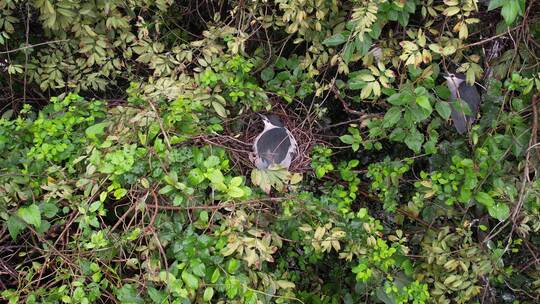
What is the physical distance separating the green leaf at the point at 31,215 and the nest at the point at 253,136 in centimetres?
63

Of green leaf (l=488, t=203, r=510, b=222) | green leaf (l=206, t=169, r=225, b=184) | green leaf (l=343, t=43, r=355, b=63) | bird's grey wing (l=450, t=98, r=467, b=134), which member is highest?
green leaf (l=343, t=43, r=355, b=63)

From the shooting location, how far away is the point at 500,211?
1871 millimetres

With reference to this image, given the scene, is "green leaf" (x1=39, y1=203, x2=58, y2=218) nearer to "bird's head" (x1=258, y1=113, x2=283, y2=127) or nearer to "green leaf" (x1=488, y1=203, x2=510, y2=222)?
"bird's head" (x1=258, y1=113, x2=283, y2=127)

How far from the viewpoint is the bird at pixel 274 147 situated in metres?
2.01

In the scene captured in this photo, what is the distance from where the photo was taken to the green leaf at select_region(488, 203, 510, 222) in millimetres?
1869

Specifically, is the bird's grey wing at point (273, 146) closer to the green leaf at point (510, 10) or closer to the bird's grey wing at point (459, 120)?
the bird's grey wing at point (459, 120)

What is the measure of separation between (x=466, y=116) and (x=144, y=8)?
Answer: 1.54 metres

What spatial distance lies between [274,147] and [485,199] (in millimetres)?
812

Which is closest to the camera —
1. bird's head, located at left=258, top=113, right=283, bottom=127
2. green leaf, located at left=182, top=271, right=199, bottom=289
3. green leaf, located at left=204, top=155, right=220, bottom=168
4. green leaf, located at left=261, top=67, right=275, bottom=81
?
green leaf, located at left=182, top=271, right=199, bottom=289

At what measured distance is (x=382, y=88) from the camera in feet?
6.58

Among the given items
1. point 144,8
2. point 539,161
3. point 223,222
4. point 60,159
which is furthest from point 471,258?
point 144,8

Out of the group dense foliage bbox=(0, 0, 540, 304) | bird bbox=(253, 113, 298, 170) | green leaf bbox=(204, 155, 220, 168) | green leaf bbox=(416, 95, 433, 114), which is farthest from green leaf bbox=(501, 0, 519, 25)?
green leaf bbox=(204, 155, 220, 168)

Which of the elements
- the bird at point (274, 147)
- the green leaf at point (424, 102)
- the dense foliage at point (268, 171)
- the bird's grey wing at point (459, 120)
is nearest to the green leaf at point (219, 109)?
the dense foliage at point (268, 171)

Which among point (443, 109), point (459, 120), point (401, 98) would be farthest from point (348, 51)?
point (459, 120)
